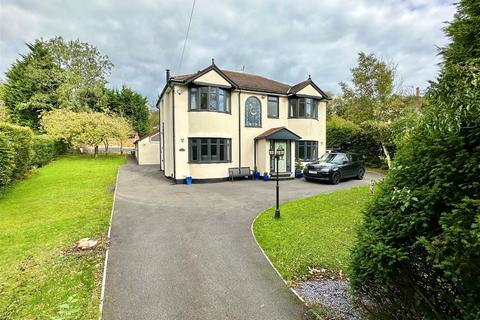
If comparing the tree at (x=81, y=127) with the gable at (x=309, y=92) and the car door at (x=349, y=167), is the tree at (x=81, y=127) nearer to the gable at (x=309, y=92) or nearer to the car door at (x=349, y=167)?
the gable at (x=309, y=92)

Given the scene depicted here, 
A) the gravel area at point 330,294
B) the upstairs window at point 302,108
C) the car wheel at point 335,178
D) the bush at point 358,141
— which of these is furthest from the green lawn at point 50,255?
the bush at point 358,141

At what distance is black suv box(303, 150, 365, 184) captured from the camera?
15.3 m

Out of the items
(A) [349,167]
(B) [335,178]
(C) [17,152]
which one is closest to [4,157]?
(C) [17,152]

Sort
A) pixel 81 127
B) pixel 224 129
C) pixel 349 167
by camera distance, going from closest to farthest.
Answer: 1. pixel 349 167
2. pixel 224 129
3. pixel 81 127

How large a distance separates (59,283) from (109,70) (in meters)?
41.3

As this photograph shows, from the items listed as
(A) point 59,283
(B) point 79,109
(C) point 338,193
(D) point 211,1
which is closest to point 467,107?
(A) point 59,283

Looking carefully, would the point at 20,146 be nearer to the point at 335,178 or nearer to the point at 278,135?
the point at 278,135

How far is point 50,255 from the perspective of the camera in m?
5.56

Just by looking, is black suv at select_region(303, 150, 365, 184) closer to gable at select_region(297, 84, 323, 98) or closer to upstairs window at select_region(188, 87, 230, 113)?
gable at select_region(297, 84, 323, 98)

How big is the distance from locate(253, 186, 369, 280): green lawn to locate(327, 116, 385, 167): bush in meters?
15.3

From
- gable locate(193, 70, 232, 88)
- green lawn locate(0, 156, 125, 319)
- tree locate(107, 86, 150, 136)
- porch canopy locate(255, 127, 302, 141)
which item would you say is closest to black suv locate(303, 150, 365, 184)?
porch canopy locate(255, 127, 302, 141)

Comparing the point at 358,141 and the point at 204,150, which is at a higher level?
the point at 358,141

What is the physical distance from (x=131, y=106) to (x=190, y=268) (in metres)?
43.7

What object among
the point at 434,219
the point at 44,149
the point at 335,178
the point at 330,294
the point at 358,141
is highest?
the point at 358,141
